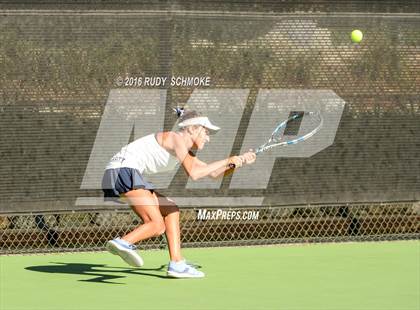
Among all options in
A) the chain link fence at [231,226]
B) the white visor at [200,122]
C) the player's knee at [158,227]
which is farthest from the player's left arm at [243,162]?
the chain link fence at [231,226]

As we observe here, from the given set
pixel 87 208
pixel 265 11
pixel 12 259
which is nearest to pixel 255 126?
pixel 265 11

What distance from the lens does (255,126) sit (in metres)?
9.77

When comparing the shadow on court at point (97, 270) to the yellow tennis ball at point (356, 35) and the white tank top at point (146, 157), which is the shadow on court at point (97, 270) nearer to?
the white tank top at point (146, 157)

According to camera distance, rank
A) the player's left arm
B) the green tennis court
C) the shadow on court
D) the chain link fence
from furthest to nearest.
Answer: the chain link fence < the shadow on court < the player's left arm < the green tennis court

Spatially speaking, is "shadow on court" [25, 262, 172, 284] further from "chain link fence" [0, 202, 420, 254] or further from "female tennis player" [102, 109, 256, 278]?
"chain link fence" [0, 202, 420, 254]

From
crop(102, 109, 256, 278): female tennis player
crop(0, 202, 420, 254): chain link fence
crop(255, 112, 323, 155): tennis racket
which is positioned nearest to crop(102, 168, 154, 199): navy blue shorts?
crop(102, 109, 256, 278): female tennis player

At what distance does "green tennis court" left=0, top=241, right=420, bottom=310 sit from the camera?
283 inches

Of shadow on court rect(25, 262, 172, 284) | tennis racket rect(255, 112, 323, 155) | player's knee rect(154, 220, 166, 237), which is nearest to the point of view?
player's knee rect(154, 220, 166, 237)

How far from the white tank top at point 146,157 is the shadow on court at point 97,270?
2.81 feet

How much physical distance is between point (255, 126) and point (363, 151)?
3.57 feet

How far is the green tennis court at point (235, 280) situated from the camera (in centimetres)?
718

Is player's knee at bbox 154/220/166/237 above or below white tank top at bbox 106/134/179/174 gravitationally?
below

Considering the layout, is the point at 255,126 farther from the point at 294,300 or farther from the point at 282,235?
the point at 294,300

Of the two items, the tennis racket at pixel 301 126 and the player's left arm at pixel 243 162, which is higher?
the tennis racket at pixel 301 126
